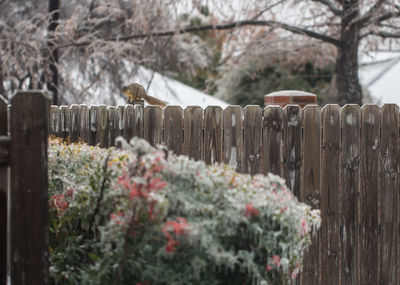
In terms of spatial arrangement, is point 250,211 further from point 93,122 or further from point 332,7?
point 332,7

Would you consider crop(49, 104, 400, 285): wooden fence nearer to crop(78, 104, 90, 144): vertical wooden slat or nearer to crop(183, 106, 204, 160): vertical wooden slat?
crop(183, 106, 204, 160): vertical wooden slat

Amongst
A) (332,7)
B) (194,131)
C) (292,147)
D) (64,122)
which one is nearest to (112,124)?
(64,122)

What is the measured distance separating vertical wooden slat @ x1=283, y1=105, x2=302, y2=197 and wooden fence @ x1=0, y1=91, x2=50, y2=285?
2.29 m

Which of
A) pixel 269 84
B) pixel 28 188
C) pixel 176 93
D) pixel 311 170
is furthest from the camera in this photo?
pixel 269 84

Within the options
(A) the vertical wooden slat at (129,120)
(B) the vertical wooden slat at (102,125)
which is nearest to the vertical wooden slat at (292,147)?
(A) the vertical wooden slat at (129,120)

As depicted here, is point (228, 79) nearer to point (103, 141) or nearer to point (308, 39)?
point (308, 39)

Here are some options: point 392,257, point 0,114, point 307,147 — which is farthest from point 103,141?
point 392,257

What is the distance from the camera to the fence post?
229 cm

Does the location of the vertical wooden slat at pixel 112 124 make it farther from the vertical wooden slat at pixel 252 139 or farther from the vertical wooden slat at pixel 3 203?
the vertical wooden slat at pixel 3 203

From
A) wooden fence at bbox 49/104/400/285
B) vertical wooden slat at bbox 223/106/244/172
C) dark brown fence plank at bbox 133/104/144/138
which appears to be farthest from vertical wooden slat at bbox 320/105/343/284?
dark brown fence plank at bbox 133/104/144/138

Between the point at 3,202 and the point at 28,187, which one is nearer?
the point at 28,187

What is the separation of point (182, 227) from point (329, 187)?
2481 mm

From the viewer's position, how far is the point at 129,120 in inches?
182

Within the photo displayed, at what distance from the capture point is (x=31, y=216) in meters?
2.29
